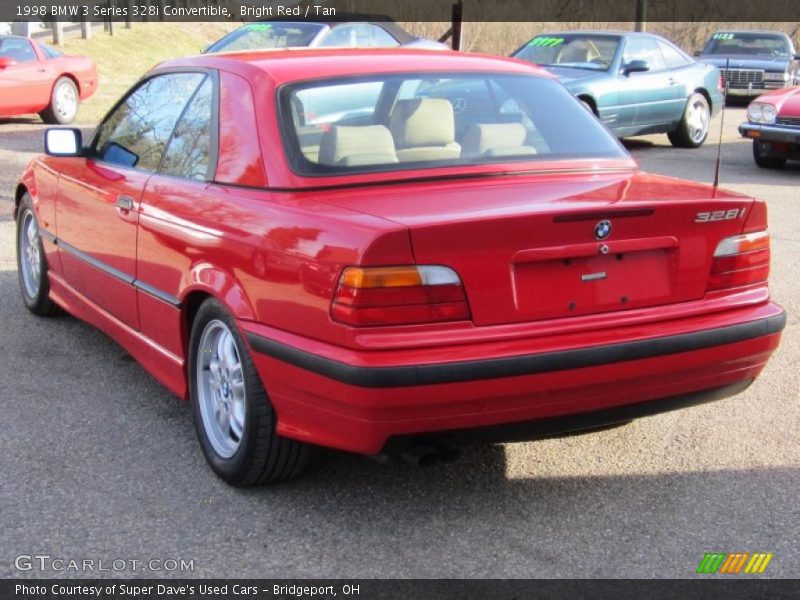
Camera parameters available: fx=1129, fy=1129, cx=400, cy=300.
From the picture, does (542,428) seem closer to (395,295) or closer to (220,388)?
(395,295)

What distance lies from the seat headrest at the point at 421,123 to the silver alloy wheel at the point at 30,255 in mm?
2743

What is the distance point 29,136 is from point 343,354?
1253cm

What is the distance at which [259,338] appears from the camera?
3.69 m

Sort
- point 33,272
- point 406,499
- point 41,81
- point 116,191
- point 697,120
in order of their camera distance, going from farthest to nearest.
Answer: point 41,81, point 697,120, point 33,272, point 116,191, point 406,499

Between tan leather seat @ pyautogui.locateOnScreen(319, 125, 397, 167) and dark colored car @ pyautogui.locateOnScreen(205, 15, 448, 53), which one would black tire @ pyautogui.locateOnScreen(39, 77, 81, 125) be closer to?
dark colored car @ pyautogui.locateOnScreen(205, 15, 448, 53)

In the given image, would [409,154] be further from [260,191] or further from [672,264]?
[672,264]

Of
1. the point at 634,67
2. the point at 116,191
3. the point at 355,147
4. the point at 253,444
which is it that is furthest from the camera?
the point at 634,67

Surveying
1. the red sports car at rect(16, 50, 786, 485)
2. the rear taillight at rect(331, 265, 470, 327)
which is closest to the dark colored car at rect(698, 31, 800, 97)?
the red sports car at rect(16, 50, 786, 485)

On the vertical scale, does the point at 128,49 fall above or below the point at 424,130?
below

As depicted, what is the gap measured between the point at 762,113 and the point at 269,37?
5846mm

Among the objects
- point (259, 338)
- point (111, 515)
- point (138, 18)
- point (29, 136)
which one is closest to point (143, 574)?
point (111, 515)

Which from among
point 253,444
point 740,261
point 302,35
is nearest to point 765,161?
point 302,35

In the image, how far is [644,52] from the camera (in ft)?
48.0

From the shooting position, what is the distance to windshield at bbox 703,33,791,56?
23750mm
